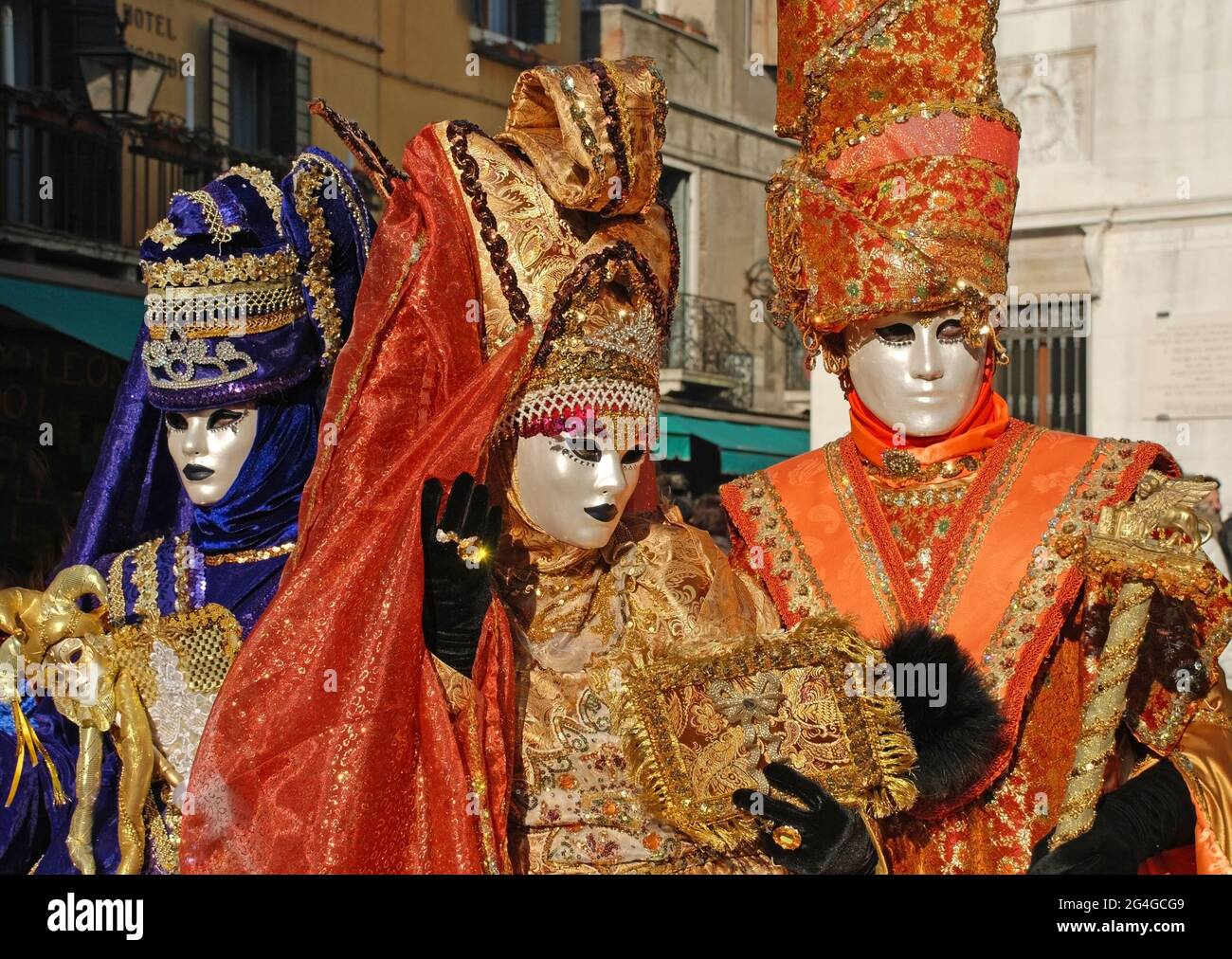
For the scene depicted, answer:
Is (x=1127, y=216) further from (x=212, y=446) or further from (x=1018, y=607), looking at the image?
(x=212, y=446)

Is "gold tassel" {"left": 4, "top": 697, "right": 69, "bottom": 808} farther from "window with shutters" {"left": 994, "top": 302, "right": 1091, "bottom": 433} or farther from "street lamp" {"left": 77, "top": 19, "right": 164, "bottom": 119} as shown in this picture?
"window with shutters" {"left": 994, "top": 302, "right": 1091, "bottom": 433}

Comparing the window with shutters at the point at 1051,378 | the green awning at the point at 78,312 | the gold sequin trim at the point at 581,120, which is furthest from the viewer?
the window with shutters at the point at 1051,378

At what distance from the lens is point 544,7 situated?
15922mm

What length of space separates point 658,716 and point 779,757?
0.23m

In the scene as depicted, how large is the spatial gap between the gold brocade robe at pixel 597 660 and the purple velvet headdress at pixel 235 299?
693 millimetres

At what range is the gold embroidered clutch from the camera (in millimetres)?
3180

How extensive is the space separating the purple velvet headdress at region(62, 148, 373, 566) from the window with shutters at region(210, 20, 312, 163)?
8803mm

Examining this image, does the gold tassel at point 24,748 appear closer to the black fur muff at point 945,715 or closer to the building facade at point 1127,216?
the black fur muff at point 945,715

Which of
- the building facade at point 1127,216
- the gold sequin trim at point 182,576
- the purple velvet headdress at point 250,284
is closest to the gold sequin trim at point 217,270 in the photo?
the purple velvet headdress at point 250,284

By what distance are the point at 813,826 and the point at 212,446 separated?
152 centimetres

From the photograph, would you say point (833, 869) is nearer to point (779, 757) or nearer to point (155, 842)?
point (779, 757)

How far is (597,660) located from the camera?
3.53 meters

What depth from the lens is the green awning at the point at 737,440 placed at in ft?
51.9
